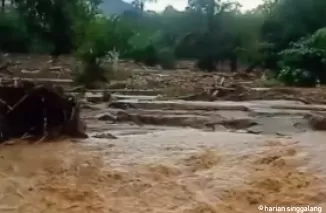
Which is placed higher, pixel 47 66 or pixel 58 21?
pixel 58 21

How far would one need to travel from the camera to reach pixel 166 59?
1552 centimetres

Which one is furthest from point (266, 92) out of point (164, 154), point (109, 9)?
point (109, 9)

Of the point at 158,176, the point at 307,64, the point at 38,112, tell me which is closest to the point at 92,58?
the point at 38,112

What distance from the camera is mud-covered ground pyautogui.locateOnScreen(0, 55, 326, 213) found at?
3191 millimetres

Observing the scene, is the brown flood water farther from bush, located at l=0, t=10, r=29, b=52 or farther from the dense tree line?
bush, located at l=0, t=10, r=29, b=52

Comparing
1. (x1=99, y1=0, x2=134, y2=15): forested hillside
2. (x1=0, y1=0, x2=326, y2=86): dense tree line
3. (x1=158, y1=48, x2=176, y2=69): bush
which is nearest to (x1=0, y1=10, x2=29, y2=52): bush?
(x1=0, y1=0, x2=326, y2=86): dense tree line

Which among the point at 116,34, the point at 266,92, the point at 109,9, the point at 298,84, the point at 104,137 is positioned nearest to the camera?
the point at 104,137

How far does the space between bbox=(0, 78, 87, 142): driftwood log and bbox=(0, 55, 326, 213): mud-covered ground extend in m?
0.23

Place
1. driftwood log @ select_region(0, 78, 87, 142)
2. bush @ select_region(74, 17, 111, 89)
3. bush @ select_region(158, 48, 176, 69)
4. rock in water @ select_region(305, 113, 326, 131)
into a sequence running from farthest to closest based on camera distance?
1. bush @ select_region(158, 48, 176, 69)
2. bush @ select_region(74, 17, 111, 89)
3. rock in water @ select_region(305, 113, 326, 131)
4. driftwood log @ select_region(0, 78, 87, 142)

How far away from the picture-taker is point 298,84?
11320 millimetres

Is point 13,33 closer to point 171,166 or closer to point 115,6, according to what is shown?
point 115,6

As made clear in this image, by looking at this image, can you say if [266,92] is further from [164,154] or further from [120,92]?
[164,154]

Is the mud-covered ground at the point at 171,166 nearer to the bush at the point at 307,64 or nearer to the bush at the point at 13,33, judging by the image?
the bush at the point at 307,64

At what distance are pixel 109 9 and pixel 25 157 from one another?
46.4 ft
